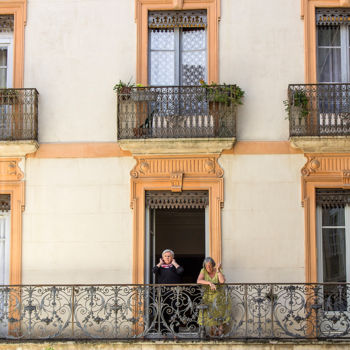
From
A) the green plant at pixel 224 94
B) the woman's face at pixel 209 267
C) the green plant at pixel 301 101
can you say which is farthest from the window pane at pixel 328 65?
the woman's face at pixel 209 267

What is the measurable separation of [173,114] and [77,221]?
8.13 ft

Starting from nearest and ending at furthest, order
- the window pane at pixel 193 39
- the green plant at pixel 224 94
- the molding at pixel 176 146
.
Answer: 1. the molding at pixel 176 146
2. the green plant at pixel 224 94
3. the window pane at pixel 193 39

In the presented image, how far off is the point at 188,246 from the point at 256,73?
671 centimetres

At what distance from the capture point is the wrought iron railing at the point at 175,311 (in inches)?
481

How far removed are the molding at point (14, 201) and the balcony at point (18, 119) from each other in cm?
24

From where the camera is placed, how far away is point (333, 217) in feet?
44.7

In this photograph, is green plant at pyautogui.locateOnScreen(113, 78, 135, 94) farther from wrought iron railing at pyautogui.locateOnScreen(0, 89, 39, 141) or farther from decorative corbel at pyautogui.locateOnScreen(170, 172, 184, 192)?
decorative corbel at pyautogui.locateOnScreen(170, 172, 184, 192)

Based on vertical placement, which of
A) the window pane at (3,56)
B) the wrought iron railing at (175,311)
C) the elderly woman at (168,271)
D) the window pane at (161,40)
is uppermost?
the window pane at (161,40)

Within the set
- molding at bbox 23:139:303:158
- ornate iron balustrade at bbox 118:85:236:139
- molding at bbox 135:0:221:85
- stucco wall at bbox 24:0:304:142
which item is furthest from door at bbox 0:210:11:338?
molding at bbox 135:0:221:85

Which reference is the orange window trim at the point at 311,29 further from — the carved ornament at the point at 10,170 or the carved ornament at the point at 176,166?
the carved ornament at the point at 10,170

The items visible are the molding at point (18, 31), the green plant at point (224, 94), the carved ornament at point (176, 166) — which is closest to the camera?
the green plant at point (224, 94)

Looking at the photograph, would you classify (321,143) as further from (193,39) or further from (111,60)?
(111,60)

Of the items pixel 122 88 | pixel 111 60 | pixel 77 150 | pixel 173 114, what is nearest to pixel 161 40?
pixel 111 60

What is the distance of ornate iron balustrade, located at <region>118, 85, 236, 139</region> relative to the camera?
1341cm
